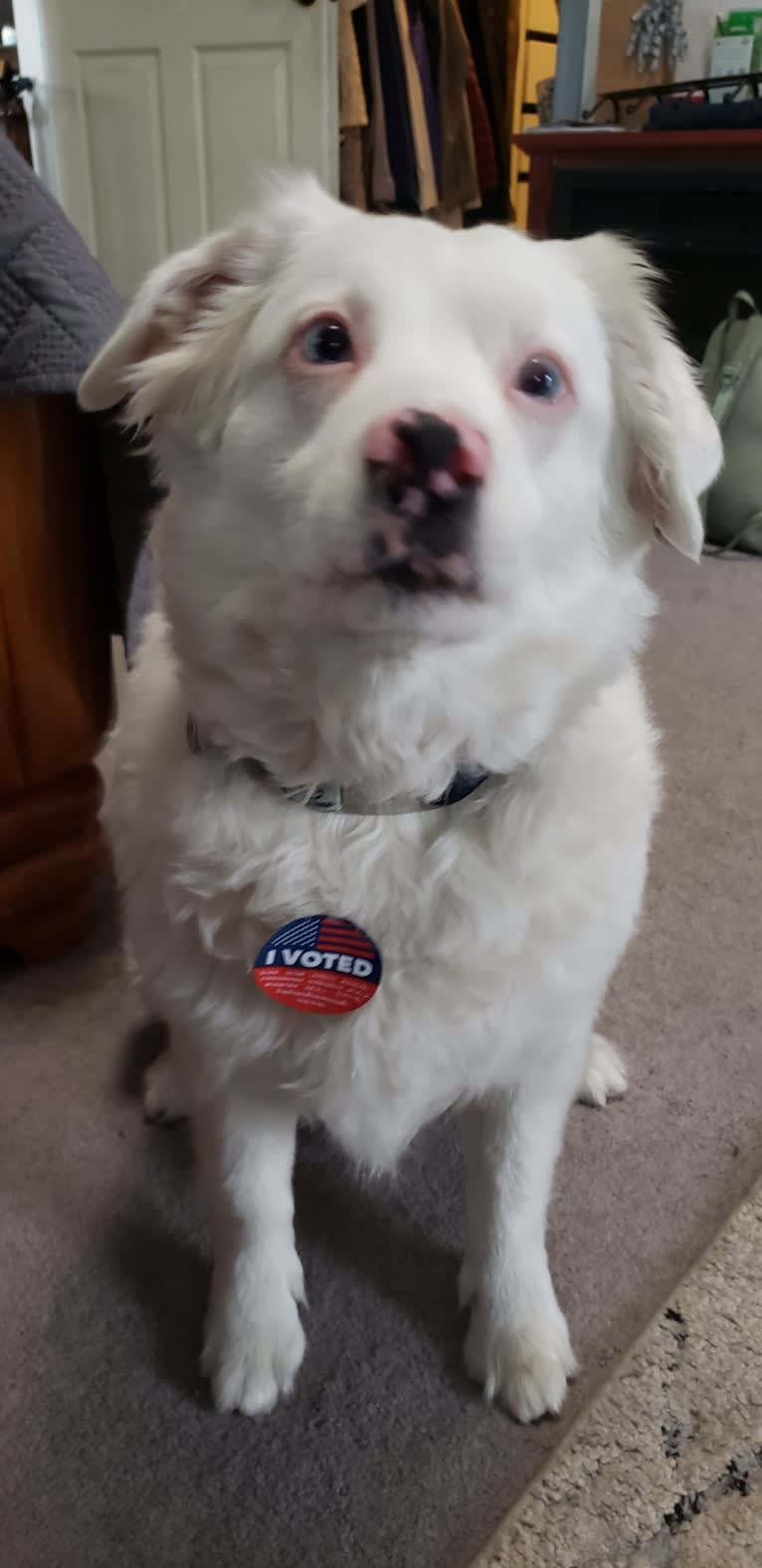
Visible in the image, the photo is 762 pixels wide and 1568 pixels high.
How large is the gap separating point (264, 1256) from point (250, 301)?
688 millimetres

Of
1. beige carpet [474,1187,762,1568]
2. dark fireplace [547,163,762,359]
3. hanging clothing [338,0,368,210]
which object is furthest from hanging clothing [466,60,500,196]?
beige carpet [474,1187,762,1568]

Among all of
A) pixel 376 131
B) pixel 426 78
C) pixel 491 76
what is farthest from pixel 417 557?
pixel 491 76

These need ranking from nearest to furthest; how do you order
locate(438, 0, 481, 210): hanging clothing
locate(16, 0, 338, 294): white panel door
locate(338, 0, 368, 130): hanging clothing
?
locate(16, 0, 338, 294): white panel door → locate(338, 0, 368, 130): hanging clothing → locate(438, 0, 481, 210): hanging clothing

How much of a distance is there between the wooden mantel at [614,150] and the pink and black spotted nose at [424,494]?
257 centimetres

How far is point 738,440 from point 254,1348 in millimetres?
2412

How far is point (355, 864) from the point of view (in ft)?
2.43

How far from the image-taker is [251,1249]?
0.87 m

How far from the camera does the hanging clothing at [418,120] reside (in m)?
3.24

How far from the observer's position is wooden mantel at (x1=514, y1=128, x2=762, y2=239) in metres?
2.69

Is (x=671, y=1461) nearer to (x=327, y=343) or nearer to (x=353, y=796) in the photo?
(x=353, y=796)

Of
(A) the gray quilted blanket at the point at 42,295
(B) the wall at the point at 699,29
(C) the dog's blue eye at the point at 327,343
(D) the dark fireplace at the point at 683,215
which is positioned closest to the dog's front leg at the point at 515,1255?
(C) the dog's blue eye at the point at 327,343

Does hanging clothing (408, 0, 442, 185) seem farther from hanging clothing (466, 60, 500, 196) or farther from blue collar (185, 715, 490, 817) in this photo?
blue collar (185, 715, 490, 817)

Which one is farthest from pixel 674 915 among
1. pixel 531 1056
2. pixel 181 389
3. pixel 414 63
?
pixel 414 63

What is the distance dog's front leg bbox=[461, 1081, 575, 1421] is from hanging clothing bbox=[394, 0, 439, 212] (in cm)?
328
